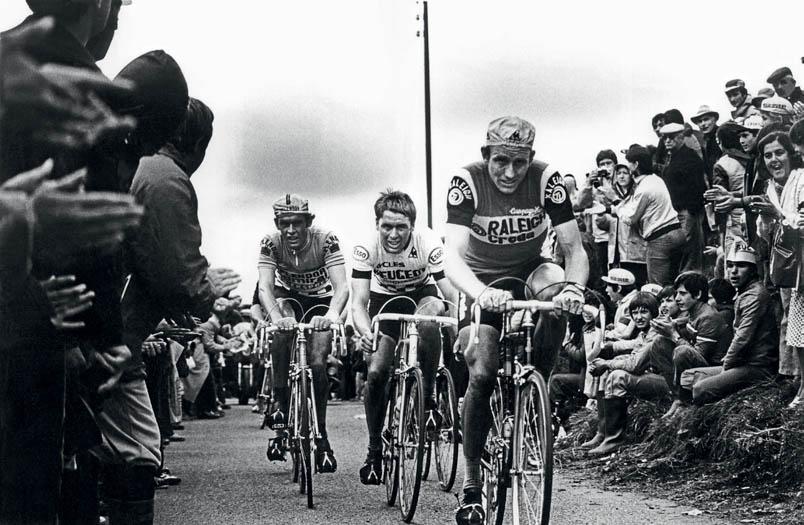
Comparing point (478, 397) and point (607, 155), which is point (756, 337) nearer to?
→ point (478, 397)

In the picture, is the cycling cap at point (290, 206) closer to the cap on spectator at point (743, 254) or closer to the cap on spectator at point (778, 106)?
the cap on spectator at point (743, 254)

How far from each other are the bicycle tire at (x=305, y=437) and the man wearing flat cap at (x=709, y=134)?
6.12 meters

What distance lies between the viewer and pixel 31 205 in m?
2.60

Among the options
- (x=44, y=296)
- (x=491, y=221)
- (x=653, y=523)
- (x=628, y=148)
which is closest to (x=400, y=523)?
(x=653, y=523)

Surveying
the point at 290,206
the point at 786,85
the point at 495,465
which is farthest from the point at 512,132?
the point at 786,85

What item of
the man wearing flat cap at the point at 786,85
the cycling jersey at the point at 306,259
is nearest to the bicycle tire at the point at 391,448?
the cycling jersey at the point at 306,259

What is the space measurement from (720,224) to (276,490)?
5.62m

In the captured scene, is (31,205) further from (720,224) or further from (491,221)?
(720,224)

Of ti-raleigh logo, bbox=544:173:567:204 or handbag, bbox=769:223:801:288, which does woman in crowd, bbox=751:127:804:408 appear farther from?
ti-raleigh logo, bbox=544:173:567:204

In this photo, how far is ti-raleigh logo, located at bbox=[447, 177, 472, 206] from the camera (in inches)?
275

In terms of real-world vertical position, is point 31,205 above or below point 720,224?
below

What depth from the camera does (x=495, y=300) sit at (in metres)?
6.11

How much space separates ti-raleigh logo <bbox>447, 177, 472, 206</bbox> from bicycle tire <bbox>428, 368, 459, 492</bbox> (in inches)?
109

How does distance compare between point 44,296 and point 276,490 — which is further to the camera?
point 276,490
